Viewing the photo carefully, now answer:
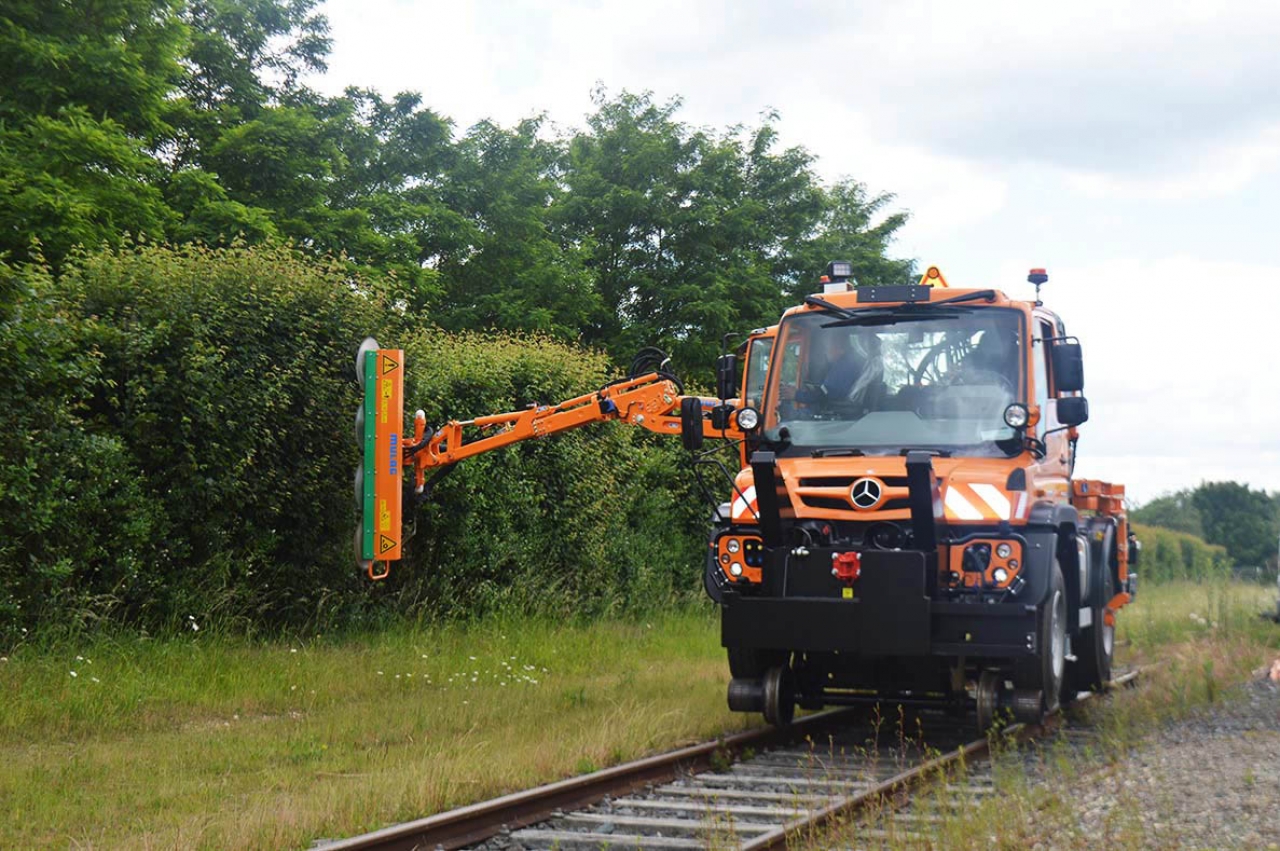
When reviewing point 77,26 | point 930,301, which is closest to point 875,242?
point 77,26

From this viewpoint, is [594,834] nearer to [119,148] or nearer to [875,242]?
[119,148]

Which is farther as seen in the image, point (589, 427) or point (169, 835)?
point (589, 427)

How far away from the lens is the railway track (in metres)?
7.11

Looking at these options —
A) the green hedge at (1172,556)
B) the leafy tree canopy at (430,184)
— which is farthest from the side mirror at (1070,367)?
the green hedge at (1172,556)

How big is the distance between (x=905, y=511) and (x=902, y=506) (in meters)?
0.04

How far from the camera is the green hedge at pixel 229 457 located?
11.8 m

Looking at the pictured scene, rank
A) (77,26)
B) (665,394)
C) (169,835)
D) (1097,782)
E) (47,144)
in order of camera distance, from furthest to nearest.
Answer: (77,26) < (47,144) < (665,394) < (1097,782) < (169,835)

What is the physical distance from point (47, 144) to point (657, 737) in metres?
17.5

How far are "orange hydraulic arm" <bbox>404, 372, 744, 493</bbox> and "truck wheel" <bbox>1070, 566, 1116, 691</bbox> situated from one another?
420 centimetres

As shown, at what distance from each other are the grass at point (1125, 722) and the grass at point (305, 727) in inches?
101

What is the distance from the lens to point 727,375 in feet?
36.4

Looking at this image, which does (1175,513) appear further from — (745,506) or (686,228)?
(745,506)

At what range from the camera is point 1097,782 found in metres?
8.80

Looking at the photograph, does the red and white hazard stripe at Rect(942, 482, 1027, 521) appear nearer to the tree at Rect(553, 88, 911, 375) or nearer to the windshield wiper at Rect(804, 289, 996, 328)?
the windshield wiper at Rect(804, 289, 996, 328)
